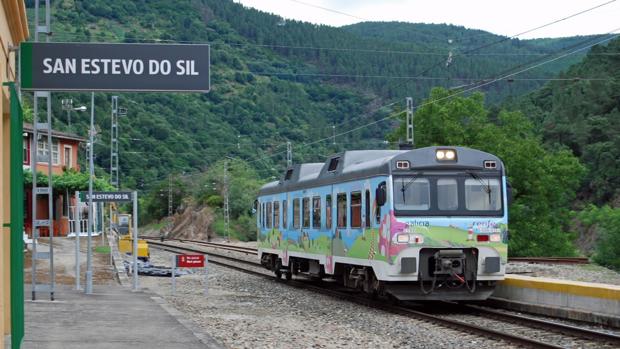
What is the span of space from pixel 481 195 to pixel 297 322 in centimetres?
433

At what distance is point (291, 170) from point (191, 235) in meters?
69.3

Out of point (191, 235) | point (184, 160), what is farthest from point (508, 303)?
point (184, 160)

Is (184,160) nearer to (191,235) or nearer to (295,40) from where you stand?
(191,235)

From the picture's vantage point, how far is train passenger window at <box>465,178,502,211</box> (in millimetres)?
18362

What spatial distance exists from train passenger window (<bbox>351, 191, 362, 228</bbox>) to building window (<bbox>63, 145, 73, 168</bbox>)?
4615 cm

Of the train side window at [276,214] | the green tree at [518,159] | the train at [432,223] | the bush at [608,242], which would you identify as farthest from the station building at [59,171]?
the train at [432,223]

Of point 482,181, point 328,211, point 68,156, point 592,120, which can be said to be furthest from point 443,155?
point 592,120

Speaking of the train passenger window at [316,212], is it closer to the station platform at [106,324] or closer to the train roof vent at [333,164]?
the train roof vent at [333,164]

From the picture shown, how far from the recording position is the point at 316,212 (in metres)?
23.3

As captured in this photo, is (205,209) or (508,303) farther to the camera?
(205,209)

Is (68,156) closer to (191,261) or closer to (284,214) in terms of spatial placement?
(284,214)

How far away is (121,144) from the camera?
329 ft

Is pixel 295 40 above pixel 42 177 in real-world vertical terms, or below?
above

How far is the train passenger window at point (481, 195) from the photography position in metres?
18.4
